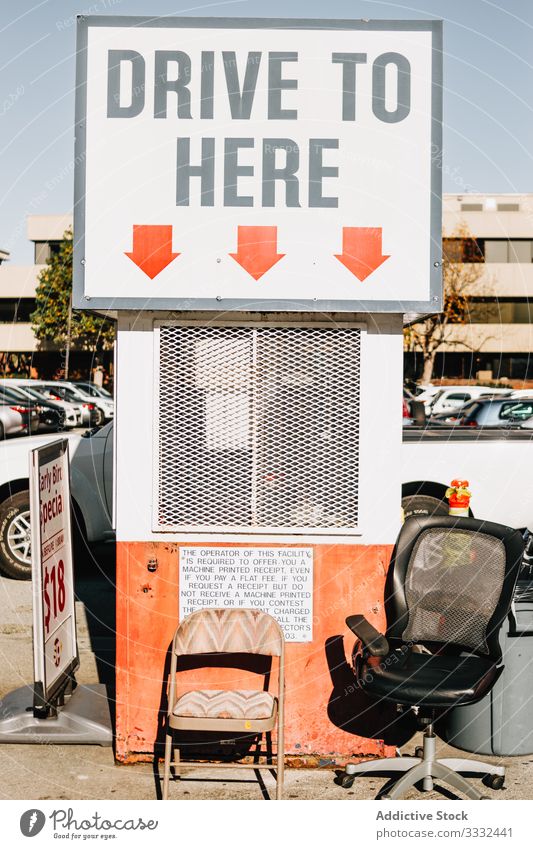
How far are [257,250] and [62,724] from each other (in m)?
2.86

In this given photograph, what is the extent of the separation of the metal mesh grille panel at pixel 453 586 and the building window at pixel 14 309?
153 ft

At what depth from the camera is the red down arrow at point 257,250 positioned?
486 cm

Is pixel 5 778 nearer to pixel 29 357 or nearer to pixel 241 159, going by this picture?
pixel 241 159

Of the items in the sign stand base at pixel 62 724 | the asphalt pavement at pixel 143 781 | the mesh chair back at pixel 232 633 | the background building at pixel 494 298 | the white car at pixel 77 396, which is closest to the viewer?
the asphalt pavement at pixel 143 781

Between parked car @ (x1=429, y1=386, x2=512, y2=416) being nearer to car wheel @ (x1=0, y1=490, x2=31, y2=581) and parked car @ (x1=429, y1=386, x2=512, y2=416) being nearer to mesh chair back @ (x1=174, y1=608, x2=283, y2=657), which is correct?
car wheel @ (x1=0, y1=490, x2=31, y2=581)

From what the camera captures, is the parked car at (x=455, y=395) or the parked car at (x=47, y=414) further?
the parked car at (x=455, y=395)

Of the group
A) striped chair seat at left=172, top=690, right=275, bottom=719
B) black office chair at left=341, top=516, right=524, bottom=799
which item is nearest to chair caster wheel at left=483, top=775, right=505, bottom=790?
black office chair at left=341, top=516, right=524, bottom=799

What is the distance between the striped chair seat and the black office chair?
498 mm

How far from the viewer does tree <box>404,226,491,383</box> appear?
3866cm

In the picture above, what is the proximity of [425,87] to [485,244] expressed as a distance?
1782 inches

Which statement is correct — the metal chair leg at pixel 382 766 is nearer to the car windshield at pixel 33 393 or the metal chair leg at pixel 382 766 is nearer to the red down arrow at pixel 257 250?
the red down arrow at pixel 257 250

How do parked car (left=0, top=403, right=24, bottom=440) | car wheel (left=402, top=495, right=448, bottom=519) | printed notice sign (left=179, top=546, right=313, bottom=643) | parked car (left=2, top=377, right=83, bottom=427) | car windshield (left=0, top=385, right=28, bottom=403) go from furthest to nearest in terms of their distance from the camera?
parked car (left=2, top=377, right=83, bottom=427) → car windshield (left=0, top=385, right=28, bottom=403) → parked car (left=0, top=403, right=24, bottom=440) → car wheel (left=402, top=495, right=448, bottom=519) → printed notice sign (left=179, top=546, right=313, bottom=643)

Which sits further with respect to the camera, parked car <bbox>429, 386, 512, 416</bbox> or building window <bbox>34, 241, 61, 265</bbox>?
building window <bbox>34, 241, 61, 265</bbox>

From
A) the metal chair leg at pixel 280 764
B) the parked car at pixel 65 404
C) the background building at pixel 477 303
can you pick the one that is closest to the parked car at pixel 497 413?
the metal chair leg at pixel 280 764
